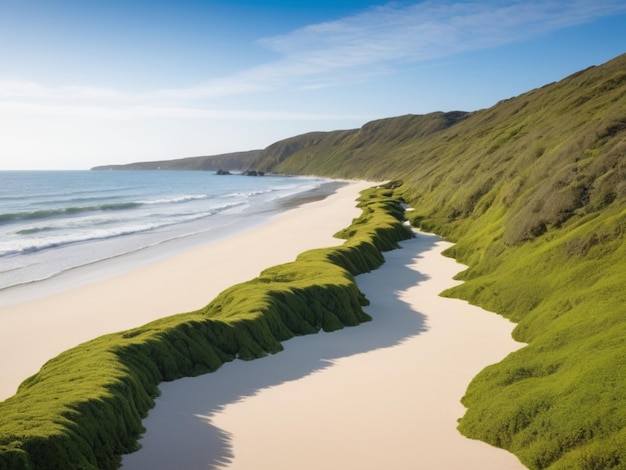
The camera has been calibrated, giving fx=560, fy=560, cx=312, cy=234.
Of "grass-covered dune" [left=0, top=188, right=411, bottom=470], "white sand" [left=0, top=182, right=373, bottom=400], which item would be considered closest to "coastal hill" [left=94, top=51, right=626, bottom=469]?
"grass-covered dune" [left=0, top=188, right=411, bottom=470]

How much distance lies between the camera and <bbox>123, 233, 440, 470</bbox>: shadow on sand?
13.8 meters

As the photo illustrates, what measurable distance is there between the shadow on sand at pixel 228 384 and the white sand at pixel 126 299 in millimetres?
6440

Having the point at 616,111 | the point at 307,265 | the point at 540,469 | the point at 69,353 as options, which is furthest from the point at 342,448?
the point at 616,111

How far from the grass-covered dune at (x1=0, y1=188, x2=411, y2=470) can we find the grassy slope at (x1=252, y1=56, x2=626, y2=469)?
7980 millimetres

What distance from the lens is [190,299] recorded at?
3117cm

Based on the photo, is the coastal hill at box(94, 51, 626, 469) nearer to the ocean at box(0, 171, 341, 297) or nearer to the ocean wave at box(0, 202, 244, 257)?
the ocean at box(0, 171, 341, 297)

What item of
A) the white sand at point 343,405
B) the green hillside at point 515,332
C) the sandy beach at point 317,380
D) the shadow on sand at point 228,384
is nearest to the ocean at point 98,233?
the sandy beach at point 317,380

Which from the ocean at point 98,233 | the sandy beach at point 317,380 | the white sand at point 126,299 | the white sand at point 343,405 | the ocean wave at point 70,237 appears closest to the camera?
the white sand at point 343,405

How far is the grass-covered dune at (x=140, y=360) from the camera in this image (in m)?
12.2

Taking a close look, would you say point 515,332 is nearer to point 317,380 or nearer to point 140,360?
point 317,380

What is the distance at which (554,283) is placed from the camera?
81.3ft

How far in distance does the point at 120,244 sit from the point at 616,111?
45.2m

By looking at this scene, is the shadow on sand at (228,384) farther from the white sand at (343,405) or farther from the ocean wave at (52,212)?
the ocean wave at (52,212)

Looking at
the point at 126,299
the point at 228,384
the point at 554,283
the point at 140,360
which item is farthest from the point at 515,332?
the point at 126,299
